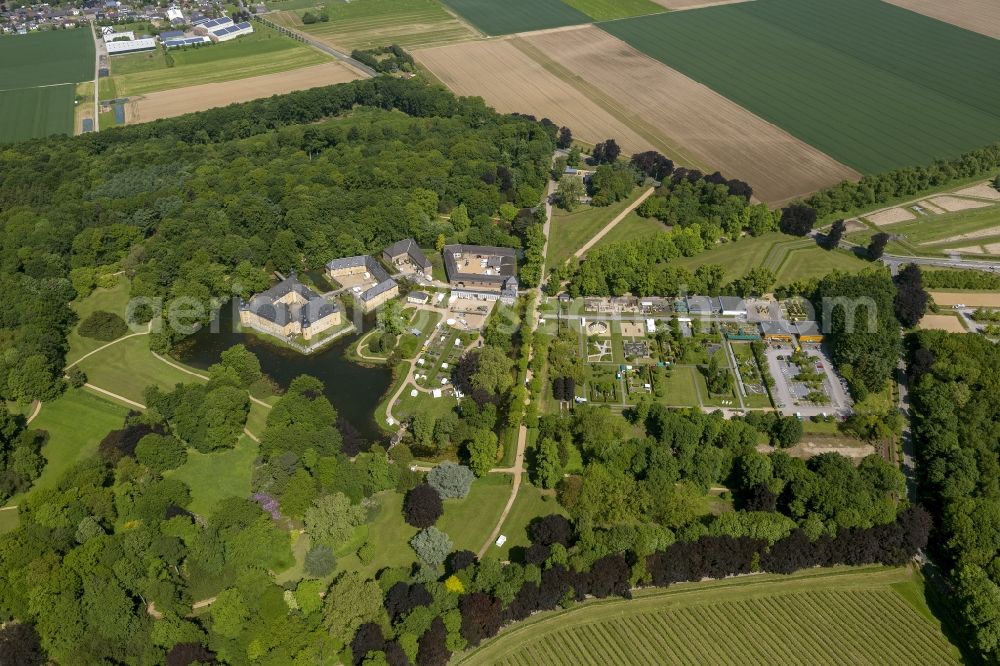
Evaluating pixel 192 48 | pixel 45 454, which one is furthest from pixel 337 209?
pixel 192 48

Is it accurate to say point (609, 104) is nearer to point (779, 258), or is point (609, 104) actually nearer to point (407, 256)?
point (779, 258)

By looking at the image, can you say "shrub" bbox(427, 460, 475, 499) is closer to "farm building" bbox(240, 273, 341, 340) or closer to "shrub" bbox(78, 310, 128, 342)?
"farm building" bbox(240, 273, 341, 340)

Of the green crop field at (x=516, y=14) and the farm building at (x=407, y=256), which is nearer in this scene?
the farm building at (x=407, y=256)

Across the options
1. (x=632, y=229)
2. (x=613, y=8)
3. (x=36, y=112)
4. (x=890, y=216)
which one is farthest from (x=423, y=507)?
(x=613, y=8)

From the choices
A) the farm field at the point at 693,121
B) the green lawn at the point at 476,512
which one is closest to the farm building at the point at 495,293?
the green lawn at the point at 476,512

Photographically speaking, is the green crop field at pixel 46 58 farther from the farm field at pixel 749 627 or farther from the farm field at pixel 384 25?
the farm field at pixel 749 627

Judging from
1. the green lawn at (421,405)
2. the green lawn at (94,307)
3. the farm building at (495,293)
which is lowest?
the green lawn at (94,307)

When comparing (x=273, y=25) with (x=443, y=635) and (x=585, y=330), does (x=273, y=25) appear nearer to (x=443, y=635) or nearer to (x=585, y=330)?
(x=585, y=330)
